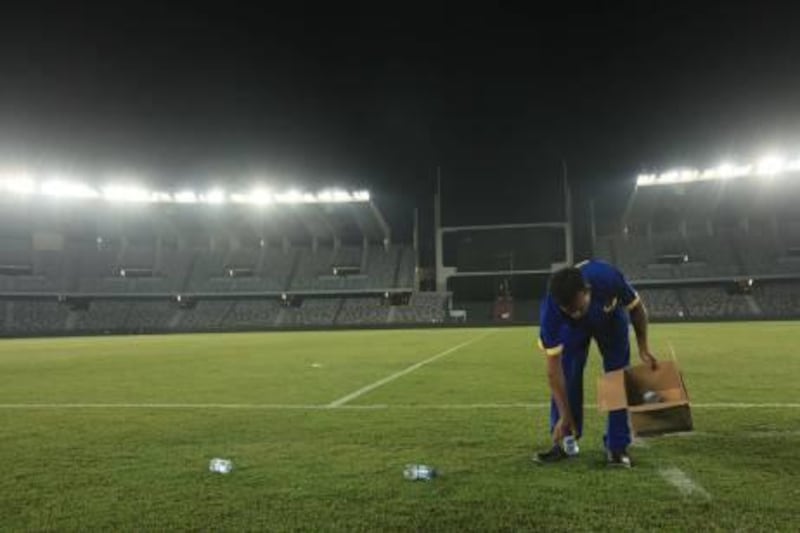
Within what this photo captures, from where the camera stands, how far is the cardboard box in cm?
494

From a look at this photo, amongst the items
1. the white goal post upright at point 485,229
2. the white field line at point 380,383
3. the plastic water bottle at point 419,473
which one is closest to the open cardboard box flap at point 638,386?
the plastic water bottle at point 419,473

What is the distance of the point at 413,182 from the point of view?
5075 centimetres

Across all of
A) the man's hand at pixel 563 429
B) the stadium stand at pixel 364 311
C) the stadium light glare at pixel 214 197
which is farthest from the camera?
the stadium light glare at pixel 214 197

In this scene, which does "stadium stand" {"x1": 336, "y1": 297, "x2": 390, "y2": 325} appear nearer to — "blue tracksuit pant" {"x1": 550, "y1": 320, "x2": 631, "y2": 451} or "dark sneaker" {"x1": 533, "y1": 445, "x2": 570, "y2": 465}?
"blue tracksuit pant" {"x1": 550, "y1": 320, "x2": 631, "y2": 451}

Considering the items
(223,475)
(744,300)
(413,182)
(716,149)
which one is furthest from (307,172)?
(223,475)

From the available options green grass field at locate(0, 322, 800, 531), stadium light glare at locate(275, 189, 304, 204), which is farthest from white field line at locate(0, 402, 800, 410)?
stadium light glare at locate(275, 189, 304, 204)

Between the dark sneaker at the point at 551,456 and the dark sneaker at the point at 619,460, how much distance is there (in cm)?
38

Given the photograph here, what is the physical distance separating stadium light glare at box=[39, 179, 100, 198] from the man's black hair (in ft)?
176

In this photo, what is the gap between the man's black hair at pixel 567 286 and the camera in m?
4.50

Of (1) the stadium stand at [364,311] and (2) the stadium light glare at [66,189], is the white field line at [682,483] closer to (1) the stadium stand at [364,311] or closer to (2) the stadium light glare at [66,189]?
(1) the stadium stand at [364,311]

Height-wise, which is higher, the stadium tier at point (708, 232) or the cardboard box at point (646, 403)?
the stadium tier at point (708, 232)

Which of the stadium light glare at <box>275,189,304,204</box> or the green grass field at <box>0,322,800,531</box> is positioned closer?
the green grass field at <box>0,322,800,531</box>

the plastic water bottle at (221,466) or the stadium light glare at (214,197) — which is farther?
the stadium light glare at (214,197)

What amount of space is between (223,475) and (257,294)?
181ft
